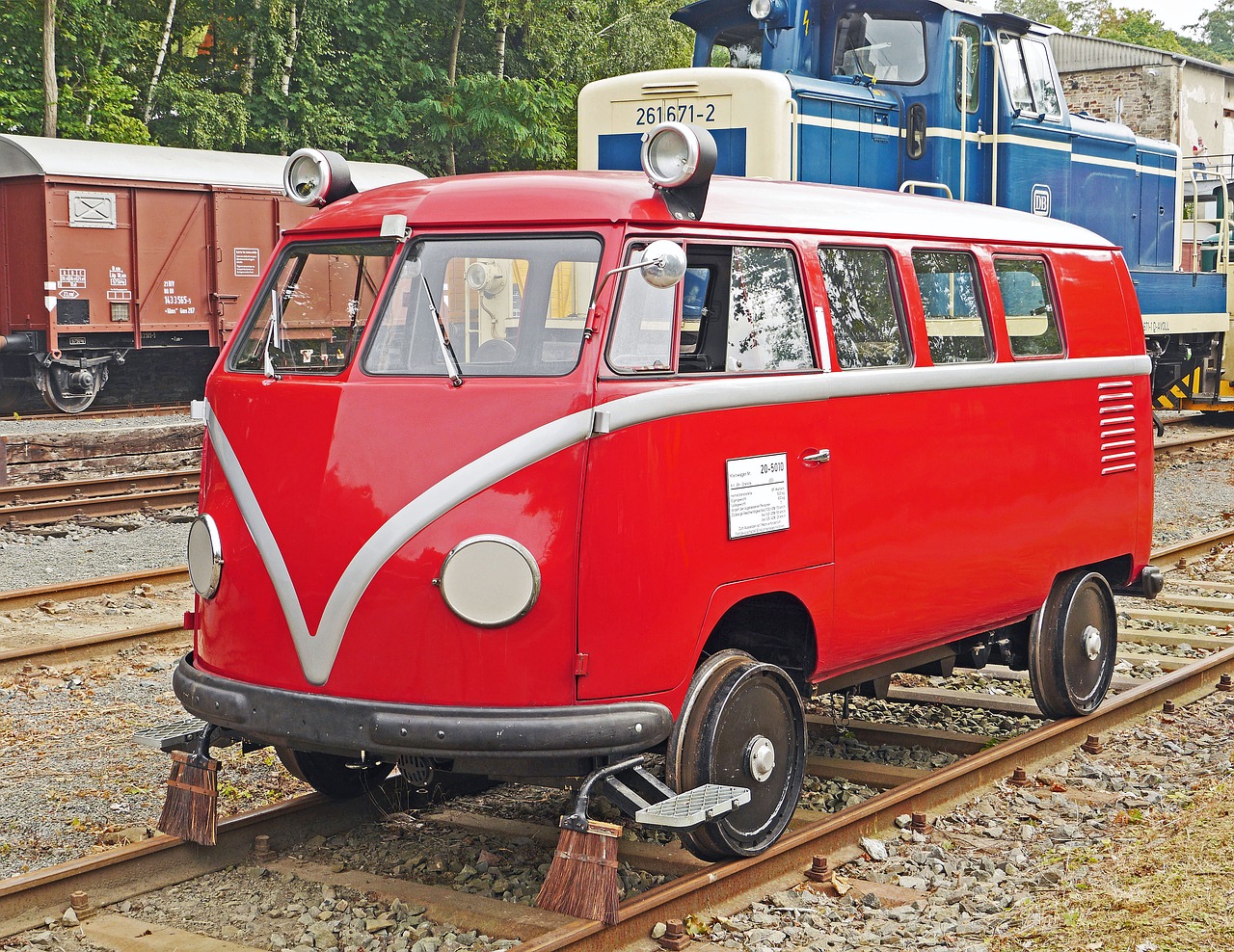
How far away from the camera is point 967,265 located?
604 centimetres

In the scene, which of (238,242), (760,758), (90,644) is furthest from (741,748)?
(238,242)

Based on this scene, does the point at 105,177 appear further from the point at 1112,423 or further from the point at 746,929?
the point at 746,929

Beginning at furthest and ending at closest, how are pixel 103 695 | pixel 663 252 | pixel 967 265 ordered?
pixel 103 695, pixel 967 265, pixel 663 252

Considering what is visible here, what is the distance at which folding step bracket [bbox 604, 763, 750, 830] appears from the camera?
4.33 metres

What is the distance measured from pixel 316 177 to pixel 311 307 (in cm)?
60

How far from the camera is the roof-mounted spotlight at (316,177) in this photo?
5.44m

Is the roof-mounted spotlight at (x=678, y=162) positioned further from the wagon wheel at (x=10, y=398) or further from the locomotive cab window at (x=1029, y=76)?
the wagon wheel at (x=10, y=398)

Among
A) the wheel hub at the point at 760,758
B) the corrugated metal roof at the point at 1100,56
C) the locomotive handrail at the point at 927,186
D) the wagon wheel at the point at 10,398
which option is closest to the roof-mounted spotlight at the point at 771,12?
the locomotive handrail at the point at 927,186

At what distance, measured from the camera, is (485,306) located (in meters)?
4.75

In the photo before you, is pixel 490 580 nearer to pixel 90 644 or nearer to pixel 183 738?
pixel 183 738

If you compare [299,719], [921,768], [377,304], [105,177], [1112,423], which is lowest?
[921,768]

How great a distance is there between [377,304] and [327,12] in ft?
93.0

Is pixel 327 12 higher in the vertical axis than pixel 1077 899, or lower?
higher

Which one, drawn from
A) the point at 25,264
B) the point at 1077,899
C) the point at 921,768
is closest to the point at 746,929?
the point at 1077,899
